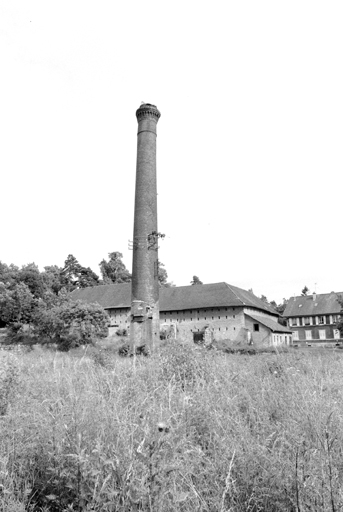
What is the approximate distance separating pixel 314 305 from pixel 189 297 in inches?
857

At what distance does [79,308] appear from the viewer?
132 feet

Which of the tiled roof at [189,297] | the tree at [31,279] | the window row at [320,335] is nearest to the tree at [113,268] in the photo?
the tree at [31,279]

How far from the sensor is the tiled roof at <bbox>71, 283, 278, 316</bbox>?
159 ft

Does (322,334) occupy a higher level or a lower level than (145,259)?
lower

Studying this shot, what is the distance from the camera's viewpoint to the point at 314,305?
2419 inches

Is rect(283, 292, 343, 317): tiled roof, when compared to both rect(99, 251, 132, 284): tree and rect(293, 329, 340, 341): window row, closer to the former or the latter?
rect(293, 329, 340, 341): window row

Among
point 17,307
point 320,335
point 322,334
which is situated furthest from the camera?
point 320,335

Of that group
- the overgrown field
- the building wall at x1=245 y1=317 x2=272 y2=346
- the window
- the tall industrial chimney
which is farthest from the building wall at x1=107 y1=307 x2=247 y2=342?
the overgrown field

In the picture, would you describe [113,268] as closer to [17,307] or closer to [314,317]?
[17,307]

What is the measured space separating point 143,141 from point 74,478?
997 inches

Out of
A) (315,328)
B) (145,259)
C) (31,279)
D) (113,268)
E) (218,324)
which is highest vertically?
(113,268)

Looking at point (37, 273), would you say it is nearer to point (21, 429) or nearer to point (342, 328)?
point (342, 328)

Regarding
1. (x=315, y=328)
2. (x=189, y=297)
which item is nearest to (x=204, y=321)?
(x=189, y=297)

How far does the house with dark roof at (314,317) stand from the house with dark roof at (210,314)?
716 centimetres
